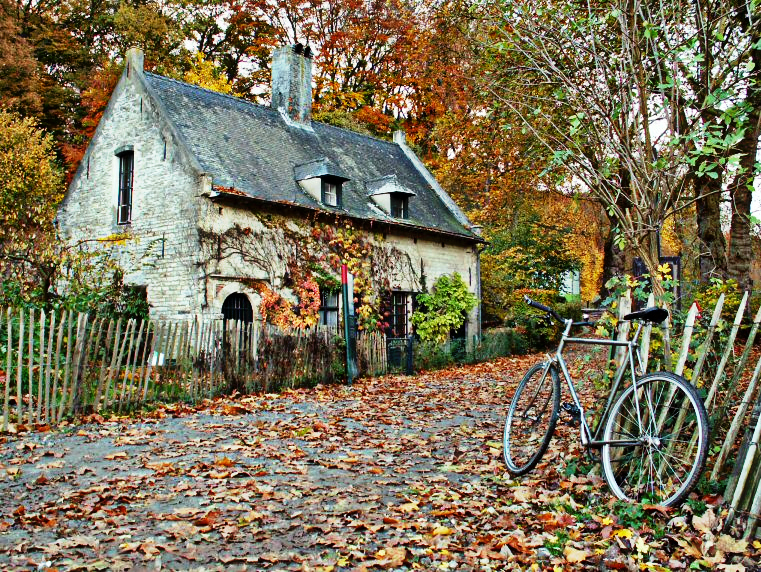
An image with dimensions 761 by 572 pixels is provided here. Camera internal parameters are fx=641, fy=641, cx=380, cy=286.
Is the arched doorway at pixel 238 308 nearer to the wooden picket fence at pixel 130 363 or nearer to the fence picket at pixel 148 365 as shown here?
the wooden picket fence at pixel 130 363

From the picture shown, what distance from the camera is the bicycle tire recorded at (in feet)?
18.2

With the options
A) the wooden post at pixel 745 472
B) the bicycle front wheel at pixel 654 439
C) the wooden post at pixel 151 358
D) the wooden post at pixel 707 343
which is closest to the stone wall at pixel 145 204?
the wooden post at pixel 151 358

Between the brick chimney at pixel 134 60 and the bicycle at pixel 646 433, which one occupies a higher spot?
the brick chimney at pixel 134 60

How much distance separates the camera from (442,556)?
13.1ft

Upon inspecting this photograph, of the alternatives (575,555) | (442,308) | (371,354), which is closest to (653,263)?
(575,555)

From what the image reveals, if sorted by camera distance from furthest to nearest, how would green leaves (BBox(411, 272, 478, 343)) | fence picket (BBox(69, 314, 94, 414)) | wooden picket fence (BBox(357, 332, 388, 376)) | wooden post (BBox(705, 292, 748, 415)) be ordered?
green leaves (BBox(411, 272, 478, 343))
wooden picket fence (BBox(357, 332, 388, 376))
fence picket (BBox(69, 314, 94, 414))
wooden post (BBox(705, 292, 748, 415))

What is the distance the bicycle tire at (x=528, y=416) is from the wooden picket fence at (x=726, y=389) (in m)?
0.79

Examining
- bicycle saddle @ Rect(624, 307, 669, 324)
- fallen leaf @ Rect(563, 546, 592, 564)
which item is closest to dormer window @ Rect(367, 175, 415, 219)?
bicycle saddle @ Rect(624, 307, 669, 324)

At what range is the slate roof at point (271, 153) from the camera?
1602cm

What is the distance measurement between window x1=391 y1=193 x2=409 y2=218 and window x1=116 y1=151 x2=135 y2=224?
7495mm

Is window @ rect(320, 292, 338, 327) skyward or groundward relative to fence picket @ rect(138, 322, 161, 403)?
skyward

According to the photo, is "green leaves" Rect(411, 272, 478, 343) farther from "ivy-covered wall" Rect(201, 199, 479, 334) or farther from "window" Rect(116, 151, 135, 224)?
"window" Rect(116, 151, 135, 224)

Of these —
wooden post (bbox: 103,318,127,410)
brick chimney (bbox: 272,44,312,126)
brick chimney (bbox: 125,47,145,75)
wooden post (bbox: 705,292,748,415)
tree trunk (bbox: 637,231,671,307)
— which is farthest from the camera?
brick chimney (bbox: 272,44,312,126)

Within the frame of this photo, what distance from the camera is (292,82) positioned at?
2069 centimetres
